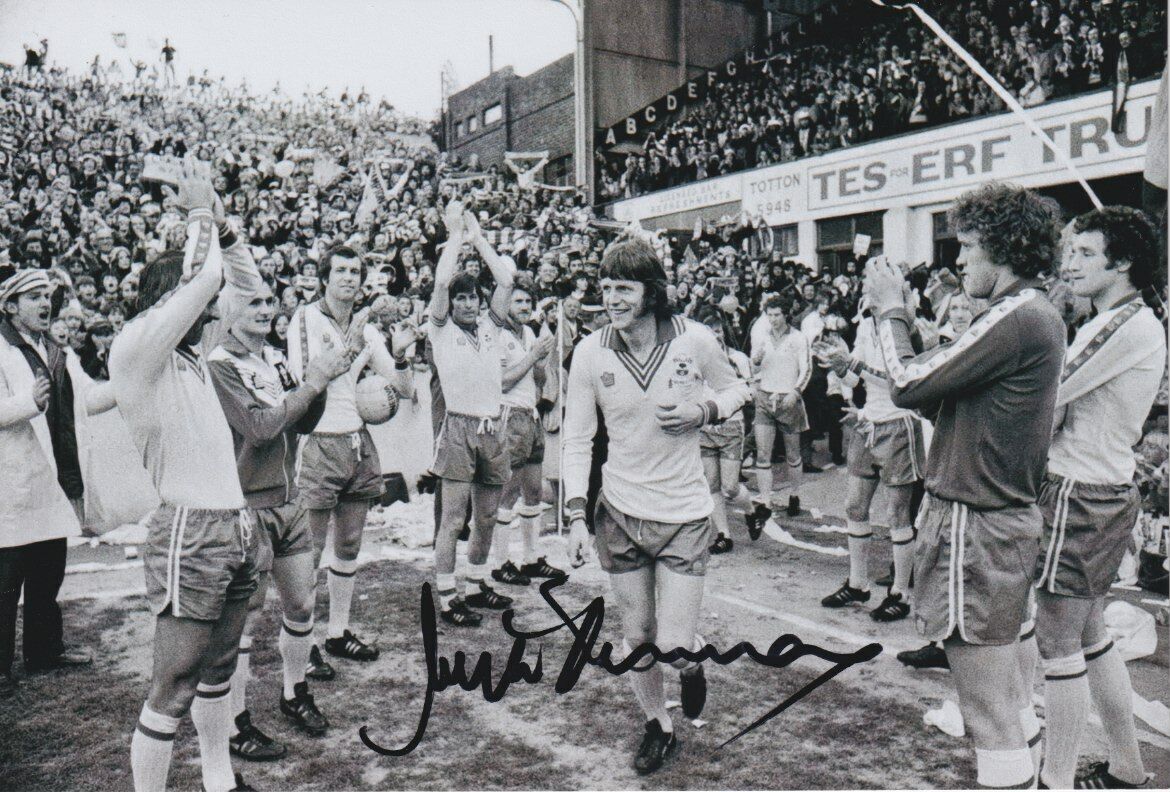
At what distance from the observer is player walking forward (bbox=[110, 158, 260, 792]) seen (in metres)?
2.32

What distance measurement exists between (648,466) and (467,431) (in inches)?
75.9

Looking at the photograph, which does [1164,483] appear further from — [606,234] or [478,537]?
[606,234]

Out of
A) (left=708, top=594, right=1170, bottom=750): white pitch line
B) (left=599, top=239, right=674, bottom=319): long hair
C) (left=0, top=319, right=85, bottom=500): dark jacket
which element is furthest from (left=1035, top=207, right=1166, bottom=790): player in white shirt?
(left=0, top=319, right=85, bottom=500): dark jacket

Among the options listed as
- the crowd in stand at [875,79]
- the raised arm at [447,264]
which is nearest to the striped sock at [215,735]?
the raised arm at [447,264]

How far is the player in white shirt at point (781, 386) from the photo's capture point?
7.78 meters

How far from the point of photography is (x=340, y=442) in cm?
410

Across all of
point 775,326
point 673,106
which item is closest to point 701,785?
point 775,326

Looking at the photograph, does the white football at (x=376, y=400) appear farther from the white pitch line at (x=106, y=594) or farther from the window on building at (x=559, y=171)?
the window on building at (x=559, y=171)

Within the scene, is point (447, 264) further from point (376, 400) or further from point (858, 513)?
point (858, 513)

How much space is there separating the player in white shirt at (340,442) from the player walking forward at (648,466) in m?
1.27

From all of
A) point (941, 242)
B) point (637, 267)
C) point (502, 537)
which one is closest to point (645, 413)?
point (637, 267)

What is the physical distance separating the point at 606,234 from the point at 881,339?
376 inches

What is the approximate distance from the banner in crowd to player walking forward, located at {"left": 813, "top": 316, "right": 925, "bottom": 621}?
2.57 metres

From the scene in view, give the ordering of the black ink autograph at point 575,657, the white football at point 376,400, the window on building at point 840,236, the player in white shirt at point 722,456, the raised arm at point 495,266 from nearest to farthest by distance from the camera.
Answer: the black ink autograph at point 575,657, the white football at point 376,400, the raised arm at point 495,266, the player in white shirt at point 722,456, the window on building at point 840,236
